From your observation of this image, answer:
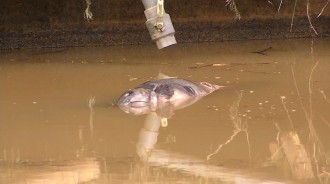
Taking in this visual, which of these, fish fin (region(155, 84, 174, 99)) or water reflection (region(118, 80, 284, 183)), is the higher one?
fish fin (region(155, 84, 174, 99))

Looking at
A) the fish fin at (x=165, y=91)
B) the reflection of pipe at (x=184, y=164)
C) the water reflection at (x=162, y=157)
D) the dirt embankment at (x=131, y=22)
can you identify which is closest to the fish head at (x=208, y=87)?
the fish fin at (x=165, y=91)

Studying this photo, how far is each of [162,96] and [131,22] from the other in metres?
2.87

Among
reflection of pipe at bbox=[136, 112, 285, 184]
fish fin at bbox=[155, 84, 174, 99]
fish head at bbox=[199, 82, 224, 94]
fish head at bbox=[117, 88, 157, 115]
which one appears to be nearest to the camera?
reflection of pipe at bbox=[136, 112, 285, 184]

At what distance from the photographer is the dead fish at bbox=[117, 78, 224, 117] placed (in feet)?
18.4

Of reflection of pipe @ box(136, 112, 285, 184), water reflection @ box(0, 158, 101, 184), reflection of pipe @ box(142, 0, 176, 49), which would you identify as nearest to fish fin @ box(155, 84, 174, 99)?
reflection of pipe @ box(136, 112, 285, 184)

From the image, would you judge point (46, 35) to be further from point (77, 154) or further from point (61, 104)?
point (77, 154)

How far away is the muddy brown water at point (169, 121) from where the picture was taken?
412 cm

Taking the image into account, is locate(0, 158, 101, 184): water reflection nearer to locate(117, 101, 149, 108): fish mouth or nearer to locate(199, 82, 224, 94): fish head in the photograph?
locate(117, 101, 149, 108): fish mouth

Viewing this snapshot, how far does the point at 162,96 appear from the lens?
A: 19.1ft

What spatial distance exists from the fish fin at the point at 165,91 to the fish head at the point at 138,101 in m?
0.07

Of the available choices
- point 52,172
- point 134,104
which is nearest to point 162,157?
point 52,172

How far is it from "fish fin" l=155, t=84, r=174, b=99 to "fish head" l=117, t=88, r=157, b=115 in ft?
0.23

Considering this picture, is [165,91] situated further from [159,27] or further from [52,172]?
[52,172]

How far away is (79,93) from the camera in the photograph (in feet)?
20.3
